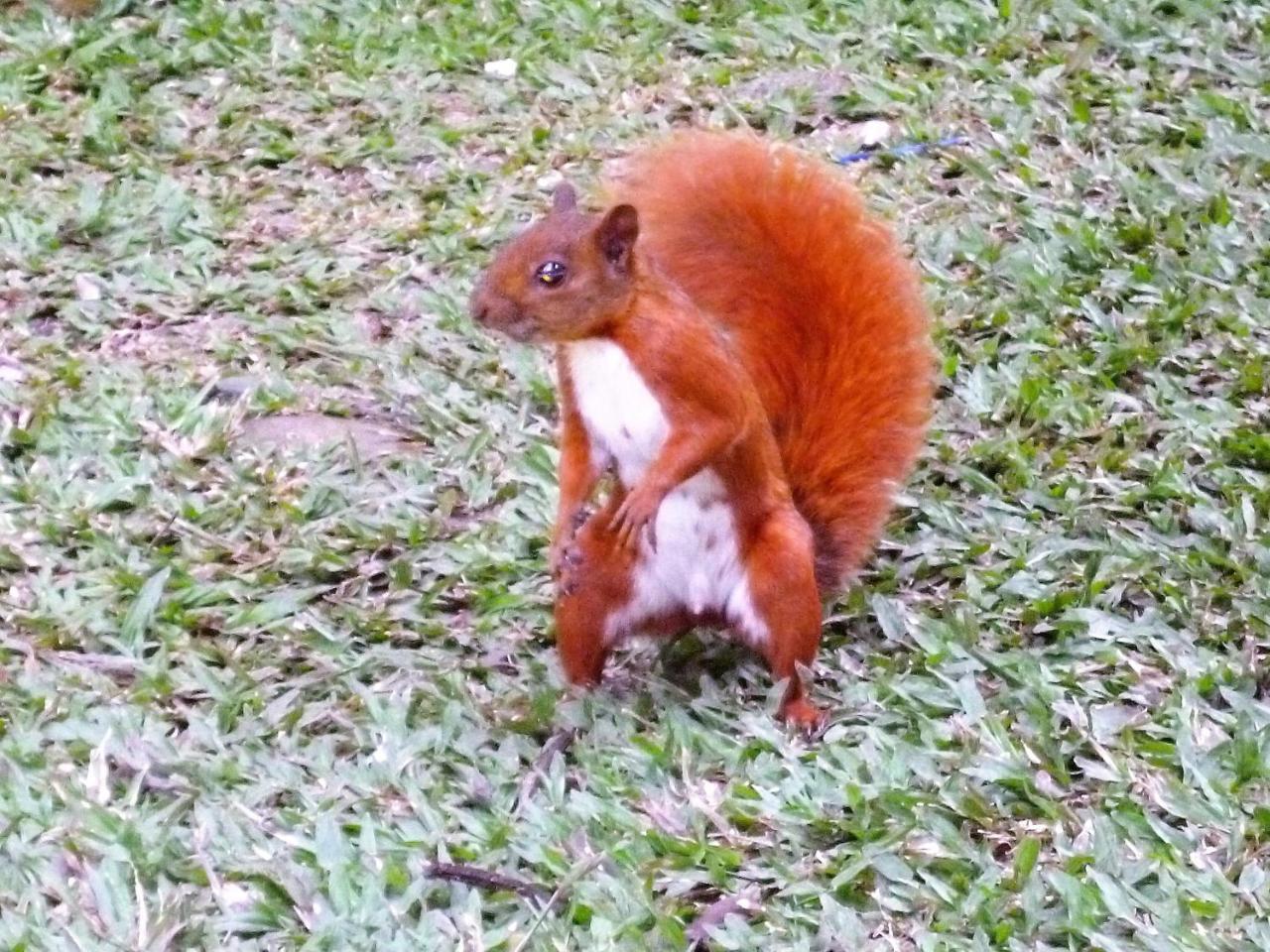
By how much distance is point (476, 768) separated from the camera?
116 inches

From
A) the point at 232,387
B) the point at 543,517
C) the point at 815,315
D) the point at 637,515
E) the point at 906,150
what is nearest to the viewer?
the point at 637,515

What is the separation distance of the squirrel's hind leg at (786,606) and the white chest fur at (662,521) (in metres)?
0.02

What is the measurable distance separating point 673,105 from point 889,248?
2.16 meters

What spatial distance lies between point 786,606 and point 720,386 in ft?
1.30

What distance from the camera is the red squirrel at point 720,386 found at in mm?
2861

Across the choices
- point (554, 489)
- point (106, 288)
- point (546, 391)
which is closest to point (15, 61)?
point (106, 288)

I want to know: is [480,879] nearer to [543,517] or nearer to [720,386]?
[720,386]

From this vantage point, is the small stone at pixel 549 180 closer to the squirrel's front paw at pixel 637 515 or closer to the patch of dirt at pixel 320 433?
the patch of dirt at pixel 320 433

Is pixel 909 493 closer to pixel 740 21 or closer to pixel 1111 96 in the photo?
pixel 1111 96

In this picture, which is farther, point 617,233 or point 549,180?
point 549,180

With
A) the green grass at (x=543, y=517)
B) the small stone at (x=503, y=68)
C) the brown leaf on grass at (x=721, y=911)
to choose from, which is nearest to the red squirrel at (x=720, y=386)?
the green grass at (x=543, y=517)

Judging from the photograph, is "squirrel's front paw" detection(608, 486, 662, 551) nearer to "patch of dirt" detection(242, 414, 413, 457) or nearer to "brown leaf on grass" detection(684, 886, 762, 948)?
"brown leaf on grass" detection(684, 886, 762, 948)

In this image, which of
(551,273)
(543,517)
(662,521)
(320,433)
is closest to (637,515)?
(662,521)

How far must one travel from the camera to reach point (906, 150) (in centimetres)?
505
